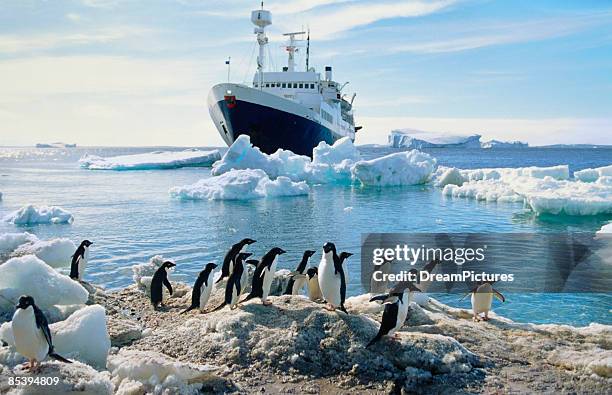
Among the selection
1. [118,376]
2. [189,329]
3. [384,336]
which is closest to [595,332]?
[384,336]

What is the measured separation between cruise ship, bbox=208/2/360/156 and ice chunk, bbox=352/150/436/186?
26.1 ft

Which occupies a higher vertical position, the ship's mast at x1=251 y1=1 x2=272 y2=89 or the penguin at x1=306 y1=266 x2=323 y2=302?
the ship's mast at x1=251 y1=1 x2=272 y2=89

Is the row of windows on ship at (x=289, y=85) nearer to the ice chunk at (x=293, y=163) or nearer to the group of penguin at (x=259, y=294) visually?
the ice chunk at (x=293, y=163)

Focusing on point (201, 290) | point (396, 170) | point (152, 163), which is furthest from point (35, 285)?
point (152, 163)

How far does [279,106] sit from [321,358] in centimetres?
3253

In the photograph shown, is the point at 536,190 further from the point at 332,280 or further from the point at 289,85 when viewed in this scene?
the point at 289,85

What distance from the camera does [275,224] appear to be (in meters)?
18.2

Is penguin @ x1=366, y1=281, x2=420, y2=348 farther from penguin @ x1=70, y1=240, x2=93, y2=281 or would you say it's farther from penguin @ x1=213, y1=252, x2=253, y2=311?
penguin @ x1=70, y1=240, x2=93, y2=281

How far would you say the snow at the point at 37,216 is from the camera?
1758 cm

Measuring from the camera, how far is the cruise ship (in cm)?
3666

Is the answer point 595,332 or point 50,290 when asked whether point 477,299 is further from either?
point 50,290

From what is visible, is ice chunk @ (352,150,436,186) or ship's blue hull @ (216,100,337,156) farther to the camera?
ship's blue hull @ (216,100,337,156)

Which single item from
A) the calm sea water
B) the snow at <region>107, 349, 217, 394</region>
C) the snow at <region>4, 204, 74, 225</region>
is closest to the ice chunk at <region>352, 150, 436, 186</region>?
the calm sea water

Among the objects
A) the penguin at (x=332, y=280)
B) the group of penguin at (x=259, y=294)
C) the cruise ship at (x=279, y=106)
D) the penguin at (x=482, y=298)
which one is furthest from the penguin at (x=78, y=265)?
the cruise ship at (x=279, y=106)
